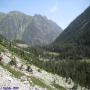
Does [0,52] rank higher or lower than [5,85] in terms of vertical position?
higher

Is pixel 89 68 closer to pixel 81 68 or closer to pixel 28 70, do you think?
Result: pixel 81 68

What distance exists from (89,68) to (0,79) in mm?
177225

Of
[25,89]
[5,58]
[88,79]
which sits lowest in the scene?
[88,79]

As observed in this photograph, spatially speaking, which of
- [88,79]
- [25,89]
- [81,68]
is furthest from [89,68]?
[25,89]

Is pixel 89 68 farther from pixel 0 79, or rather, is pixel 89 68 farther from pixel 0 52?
pixel 0 79

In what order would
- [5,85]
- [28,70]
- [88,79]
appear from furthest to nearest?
[88,79] < [28,70] < [5,85]

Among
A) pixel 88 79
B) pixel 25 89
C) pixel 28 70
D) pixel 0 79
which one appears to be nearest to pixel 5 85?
pixel 0 79

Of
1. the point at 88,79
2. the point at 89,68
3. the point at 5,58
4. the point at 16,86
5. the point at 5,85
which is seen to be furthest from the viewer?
the point at 89,68

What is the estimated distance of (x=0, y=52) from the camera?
54.2 m

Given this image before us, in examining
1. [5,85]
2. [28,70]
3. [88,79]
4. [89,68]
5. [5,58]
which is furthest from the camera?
[89,68]

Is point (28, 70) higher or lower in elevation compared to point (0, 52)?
lower

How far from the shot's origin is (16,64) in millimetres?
53094

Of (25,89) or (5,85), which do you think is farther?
(25,89)

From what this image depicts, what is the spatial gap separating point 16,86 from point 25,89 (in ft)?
5.85
